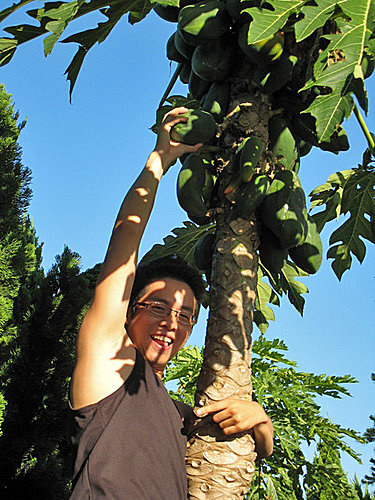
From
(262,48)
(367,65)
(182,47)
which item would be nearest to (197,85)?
(182,47)

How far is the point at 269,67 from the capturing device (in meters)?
1.88

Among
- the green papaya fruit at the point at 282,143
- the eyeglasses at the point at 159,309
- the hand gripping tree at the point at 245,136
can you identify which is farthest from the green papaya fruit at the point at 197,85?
the eyeglasses at the point at 159,309

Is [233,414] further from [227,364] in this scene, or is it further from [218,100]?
[218,100]

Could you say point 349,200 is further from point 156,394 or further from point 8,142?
point 8,142

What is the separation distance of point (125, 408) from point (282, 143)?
1.08 meters

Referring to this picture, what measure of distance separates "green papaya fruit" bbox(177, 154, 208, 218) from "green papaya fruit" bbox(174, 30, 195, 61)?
0.58 m

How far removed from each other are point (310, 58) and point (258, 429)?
4.36ft

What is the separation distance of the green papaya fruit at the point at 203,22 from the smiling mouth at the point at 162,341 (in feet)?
3.58

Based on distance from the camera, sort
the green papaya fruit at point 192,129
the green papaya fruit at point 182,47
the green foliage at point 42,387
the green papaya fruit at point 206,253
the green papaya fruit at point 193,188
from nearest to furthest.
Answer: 1. the green papaya fruit at point 192,129
2. the green papaya fruit at point 193,188
3. the green papaya fruit at point 206,253
4. the green papaya fruit at point 182,47
5. the green foliage at point 42,387

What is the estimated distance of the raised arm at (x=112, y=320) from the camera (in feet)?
4.69

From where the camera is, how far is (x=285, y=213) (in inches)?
69.1

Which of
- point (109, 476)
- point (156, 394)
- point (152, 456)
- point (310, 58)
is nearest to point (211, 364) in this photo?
point (156, 394)

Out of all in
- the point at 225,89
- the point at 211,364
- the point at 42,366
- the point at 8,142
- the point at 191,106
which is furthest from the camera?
the point at 8,142

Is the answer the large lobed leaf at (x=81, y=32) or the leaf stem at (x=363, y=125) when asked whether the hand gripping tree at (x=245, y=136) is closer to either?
the large lobed leaf at (x=81, y=32)
